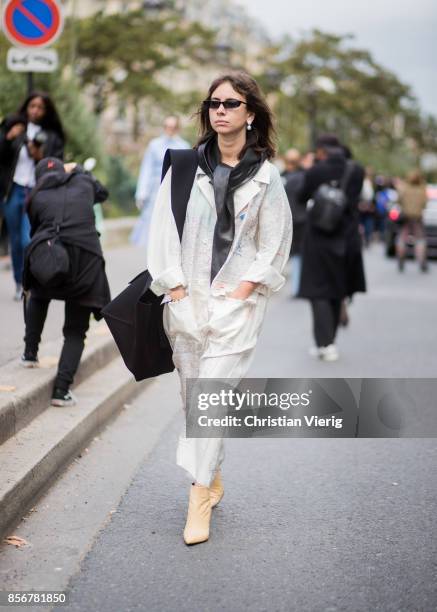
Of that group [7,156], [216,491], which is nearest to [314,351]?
[7,156]

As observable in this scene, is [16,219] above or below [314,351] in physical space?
above

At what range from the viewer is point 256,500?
192 inches

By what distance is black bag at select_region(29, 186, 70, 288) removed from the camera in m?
5.78

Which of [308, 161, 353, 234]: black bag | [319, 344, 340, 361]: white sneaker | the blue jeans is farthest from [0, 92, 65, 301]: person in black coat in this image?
[319, 344, 340, 361]: white sneaker

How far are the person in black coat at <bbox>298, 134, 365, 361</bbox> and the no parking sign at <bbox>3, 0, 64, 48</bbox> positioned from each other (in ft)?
8.37

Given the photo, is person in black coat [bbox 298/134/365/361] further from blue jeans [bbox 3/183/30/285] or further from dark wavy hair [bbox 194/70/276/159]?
dark wavy hair [bbox 194/70/276/159]

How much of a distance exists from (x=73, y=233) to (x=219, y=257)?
1894 mm

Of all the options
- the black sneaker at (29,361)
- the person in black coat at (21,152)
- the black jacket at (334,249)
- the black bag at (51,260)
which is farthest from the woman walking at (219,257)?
the black jacket at (334,249)

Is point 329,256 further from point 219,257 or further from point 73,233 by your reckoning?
point 219,257

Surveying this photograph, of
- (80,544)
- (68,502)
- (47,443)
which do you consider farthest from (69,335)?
(80,544)

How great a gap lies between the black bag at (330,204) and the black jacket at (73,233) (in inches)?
130

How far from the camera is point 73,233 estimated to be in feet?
19.4

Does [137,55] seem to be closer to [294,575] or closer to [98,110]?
A: [98,110]

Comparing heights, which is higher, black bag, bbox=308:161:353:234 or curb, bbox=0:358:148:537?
black bag, bbox=308:161:353:234
